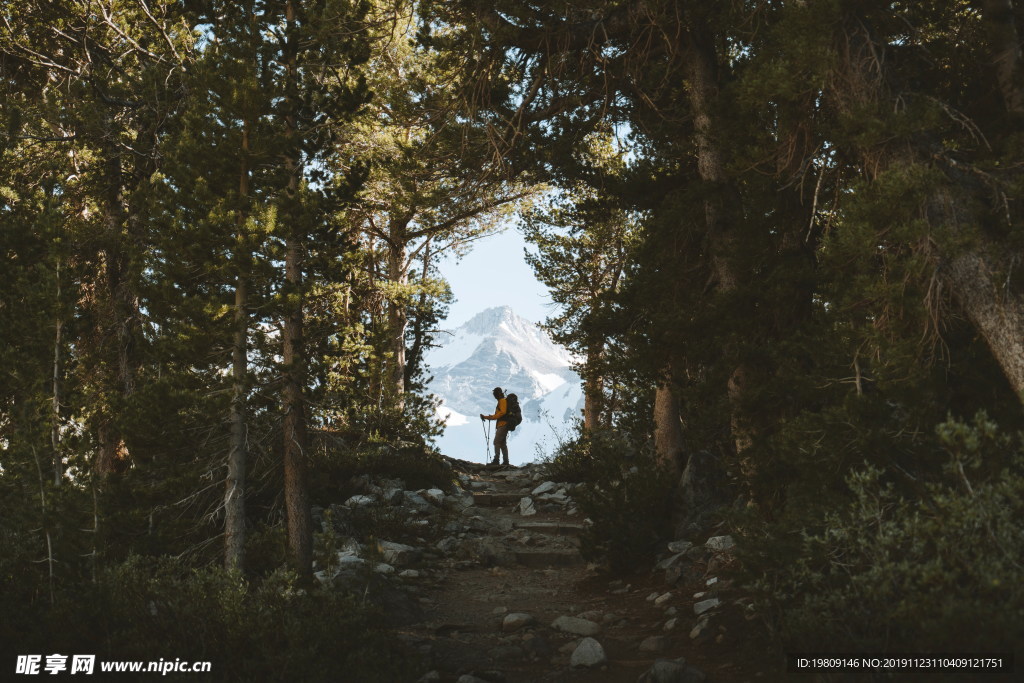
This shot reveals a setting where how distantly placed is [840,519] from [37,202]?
37.3ft

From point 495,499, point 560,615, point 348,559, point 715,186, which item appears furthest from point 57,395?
point 495,499

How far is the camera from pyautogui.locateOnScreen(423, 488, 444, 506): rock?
1362 centimetres

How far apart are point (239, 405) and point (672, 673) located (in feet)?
16.2

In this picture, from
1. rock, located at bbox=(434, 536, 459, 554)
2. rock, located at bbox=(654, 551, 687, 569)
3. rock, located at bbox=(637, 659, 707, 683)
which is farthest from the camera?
rock, located at bbox=(434, 536, 459, 554)

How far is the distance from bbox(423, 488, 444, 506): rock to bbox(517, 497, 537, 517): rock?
1.68 meters

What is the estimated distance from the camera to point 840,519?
18.7 ft

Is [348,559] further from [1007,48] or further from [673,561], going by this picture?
[1007,48]

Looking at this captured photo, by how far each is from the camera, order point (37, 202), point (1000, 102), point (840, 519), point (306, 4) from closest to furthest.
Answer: point (840, 519)
point (1000, 102)
point (306, 4)
point (37, 202)

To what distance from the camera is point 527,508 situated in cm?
1452

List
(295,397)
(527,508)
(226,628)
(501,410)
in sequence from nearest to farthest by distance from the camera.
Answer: (226,628)
(295,397)
(527,508)
(501,410)

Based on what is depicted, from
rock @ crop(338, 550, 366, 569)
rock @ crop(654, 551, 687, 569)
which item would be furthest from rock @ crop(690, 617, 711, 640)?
rock @ crop(338, 550, 366, 569)

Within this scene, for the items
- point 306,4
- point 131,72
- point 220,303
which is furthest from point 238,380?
point 131,72

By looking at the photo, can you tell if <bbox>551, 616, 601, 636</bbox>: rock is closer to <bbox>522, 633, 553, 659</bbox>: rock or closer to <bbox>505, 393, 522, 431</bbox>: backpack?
<bbox>522, 633, 553, 659</bbox>: rock

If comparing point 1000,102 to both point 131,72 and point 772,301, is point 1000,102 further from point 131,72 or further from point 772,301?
point 131,72
